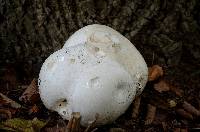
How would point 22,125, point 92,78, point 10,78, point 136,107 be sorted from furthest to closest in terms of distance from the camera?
1. point 10,78
2. point 136,107
3. point 22,125
4. point 92,78

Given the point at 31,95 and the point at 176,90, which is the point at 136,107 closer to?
the point at 176,90

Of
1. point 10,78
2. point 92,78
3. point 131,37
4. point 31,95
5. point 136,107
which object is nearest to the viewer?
point 92,78

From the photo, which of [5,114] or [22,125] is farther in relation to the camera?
[5,114]

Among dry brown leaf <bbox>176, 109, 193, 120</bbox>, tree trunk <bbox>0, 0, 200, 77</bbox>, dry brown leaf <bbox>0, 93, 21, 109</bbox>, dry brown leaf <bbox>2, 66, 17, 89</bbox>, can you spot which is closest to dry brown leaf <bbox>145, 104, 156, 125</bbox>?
dry brown leaf <bbox>176, 109, 193, 120</bbox>

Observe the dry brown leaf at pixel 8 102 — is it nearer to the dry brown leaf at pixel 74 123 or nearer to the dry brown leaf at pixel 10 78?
the dry brown leaf at pixel 10 78

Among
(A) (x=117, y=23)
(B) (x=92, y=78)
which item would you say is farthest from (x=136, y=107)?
(A) (x=117, y=23)

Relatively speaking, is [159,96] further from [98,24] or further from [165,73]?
[98,24]

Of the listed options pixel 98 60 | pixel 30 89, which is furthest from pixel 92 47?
pixel 30 89
